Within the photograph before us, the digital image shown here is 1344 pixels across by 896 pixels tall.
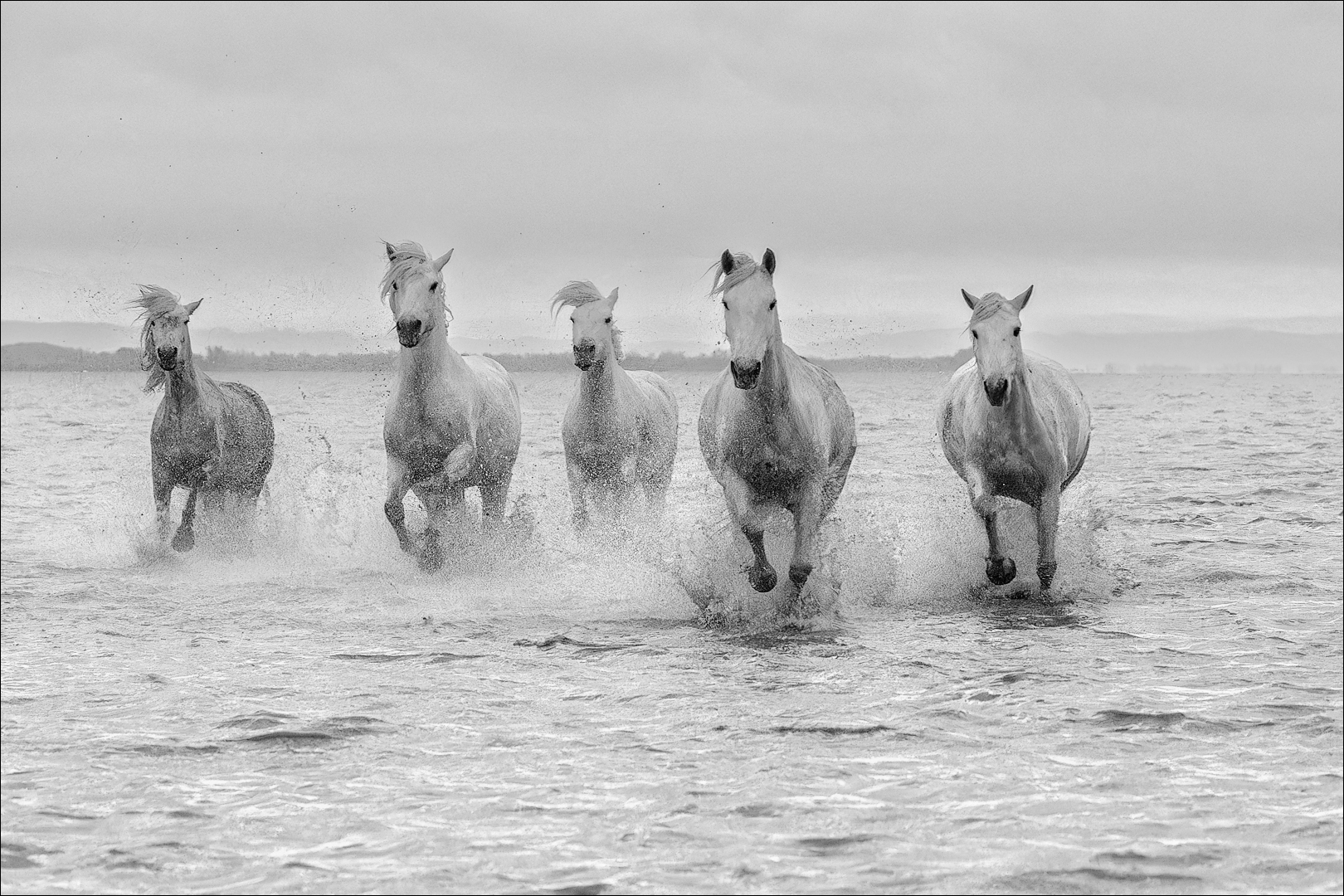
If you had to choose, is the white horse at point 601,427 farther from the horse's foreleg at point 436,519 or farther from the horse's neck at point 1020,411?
the horse's neck at point 1020,411

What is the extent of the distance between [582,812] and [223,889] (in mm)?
1417

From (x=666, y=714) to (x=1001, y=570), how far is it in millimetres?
3717

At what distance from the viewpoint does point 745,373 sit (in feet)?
28.8

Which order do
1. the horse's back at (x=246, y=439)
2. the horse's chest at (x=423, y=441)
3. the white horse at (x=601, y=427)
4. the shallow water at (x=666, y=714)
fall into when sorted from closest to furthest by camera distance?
1. the shallow water at (x=666, y=714)
2. the horse's chest at (x=423, y=441)
3. the white horse at (x=601, y=427)
4. the horse's back at (x=246, y=439)

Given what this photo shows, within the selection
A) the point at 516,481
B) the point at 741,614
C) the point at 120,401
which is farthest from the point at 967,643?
the point at 120,401

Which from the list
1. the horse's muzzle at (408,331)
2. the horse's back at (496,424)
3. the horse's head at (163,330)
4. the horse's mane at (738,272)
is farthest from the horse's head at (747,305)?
the horse's head at (163,330)

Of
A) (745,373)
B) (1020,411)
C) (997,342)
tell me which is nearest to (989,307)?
(997,342)

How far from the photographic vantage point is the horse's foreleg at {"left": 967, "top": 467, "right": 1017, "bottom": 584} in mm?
10219

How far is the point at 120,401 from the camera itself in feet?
247

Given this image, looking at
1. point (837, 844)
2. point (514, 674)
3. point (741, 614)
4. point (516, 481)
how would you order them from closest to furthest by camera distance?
1. point (837, 844)
2. point (514, 674)
3. point (741, 614)
4. point (516, 481)

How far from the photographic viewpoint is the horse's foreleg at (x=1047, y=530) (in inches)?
406

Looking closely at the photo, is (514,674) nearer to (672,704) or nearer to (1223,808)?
(672,704)

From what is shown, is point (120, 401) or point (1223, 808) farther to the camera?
point (120, 401)

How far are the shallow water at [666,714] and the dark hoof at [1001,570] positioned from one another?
0.73 ft
